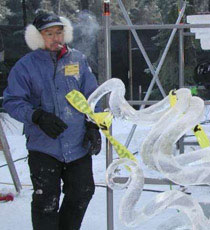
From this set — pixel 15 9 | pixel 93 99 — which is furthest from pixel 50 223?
pixel 15 9

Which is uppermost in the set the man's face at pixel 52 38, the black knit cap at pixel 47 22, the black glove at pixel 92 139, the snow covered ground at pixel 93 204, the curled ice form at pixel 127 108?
the black knit cap at pixel 47 22

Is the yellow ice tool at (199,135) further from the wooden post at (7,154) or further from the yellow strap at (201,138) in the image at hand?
the wooden post at (7,154)

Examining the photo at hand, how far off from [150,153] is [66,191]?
134 centimetres

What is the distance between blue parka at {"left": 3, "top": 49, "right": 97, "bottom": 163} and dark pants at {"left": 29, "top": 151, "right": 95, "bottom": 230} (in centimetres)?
7

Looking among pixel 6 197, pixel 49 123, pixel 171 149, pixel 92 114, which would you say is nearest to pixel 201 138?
pixel 171 149

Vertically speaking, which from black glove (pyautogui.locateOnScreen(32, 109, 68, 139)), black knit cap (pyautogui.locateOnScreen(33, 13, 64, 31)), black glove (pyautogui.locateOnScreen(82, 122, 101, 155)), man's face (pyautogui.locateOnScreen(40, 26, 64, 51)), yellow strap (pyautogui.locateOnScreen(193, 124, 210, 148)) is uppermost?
black knit cap (pyautogui.locateOnScreen(33, 13, 64, 31))

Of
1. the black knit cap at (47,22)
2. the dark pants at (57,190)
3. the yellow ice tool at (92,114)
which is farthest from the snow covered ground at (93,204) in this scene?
the black knit cap at (47,22)

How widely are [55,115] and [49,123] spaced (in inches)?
4.8

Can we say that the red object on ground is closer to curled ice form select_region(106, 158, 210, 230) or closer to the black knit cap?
the black knit cap

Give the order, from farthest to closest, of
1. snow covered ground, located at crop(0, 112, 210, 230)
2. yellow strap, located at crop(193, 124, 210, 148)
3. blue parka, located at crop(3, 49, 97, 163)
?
snow covered ground, located at crop(0, 112, 210, 230)
blue parka, located at crop(3, 49, 97, 163)
yellow strap, located at crop(193, 124, 210, 148)

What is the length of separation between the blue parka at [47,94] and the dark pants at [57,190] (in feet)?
0.22

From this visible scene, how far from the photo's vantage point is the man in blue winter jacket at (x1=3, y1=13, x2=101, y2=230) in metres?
2.67

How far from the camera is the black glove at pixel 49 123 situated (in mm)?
2480

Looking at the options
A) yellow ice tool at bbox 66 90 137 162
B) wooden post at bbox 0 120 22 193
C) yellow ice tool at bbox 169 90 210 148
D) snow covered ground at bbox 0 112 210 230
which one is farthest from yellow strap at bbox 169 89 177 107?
wooden post at bbox 0 120 22 193
